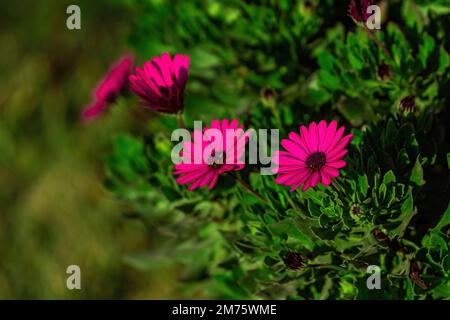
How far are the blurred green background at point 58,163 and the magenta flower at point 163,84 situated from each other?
0.61 meters

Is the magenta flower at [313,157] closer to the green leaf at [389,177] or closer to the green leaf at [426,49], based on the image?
the green leaf at [389,177]

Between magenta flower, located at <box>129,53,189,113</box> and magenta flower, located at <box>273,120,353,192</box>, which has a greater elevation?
magenta flower, located at <box>129,53,189,113</box>

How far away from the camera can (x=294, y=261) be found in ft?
4.60

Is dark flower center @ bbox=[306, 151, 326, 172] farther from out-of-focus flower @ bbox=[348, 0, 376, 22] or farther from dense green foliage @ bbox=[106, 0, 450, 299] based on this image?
out-of-focus flower @ bbox=[348, 0, 376, 22]

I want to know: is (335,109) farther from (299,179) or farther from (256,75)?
(299,179)

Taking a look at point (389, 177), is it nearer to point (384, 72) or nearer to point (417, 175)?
point (417, 175)

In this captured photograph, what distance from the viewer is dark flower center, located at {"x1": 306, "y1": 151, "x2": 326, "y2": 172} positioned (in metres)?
1.33

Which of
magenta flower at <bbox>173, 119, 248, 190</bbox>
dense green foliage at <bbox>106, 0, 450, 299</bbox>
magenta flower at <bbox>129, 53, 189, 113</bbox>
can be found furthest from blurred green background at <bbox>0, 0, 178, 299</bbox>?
magenta flower at <bbox>173, 119, 248, 190</bbox>

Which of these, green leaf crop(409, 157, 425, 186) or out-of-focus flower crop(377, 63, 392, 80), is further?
out-of-focus flower crop(377, 63, 392, 80)

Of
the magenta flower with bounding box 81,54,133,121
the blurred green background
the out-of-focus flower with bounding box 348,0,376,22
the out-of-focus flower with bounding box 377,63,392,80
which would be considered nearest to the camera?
the out-of-focus flower with bounding box 348,0,376,22

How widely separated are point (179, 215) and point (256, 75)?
1.65 feet

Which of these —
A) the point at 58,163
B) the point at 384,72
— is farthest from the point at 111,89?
the point at 58,163

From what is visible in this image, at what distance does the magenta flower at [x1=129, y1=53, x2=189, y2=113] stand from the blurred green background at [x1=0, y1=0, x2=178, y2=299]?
61 centimetres

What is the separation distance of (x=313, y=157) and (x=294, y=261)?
0.75 feet
